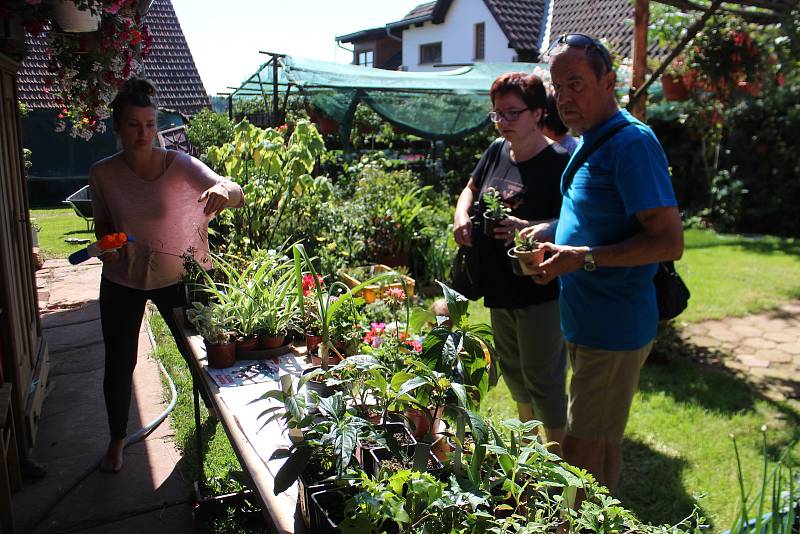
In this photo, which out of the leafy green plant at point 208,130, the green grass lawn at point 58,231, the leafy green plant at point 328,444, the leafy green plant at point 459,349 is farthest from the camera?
the leafy green plant at point 208,130

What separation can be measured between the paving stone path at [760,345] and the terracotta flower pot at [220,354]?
3555 millimetres

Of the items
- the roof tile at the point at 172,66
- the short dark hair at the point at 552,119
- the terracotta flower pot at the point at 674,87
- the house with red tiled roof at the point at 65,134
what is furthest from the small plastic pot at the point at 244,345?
the roof tile at the point at 172,66

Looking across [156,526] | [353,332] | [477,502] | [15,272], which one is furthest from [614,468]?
[15,272]

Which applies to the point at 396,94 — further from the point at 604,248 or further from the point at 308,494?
the point at 308,494

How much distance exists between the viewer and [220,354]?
2.16 m

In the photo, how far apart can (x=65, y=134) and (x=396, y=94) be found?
9494 millimetres

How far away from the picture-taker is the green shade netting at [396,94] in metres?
8.17

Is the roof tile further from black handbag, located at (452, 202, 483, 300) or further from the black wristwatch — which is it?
the black wristwatch

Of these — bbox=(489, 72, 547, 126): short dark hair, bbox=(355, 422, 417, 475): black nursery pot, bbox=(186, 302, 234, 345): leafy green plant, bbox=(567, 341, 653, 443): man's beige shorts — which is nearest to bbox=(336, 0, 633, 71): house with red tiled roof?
bbox=(489, 72, 547, 126): short dark hair

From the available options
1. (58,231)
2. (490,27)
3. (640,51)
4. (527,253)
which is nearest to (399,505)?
(527,253)

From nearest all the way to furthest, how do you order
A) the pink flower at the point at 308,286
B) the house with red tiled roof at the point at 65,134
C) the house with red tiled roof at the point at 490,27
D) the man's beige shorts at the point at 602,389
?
1. the man's beige shorts at the point at 602,389
2. the pink flower at the point at 308,286
3. the house with red tiled roof at the point at 65,134
4. the house with red tiled roof at the point at 490,27

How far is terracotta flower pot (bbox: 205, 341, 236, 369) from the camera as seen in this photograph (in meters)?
2.16

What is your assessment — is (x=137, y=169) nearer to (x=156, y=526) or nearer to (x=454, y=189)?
(x=156, y=526)

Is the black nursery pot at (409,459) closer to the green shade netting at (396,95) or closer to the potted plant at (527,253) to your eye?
the potted plant at (527,253)
